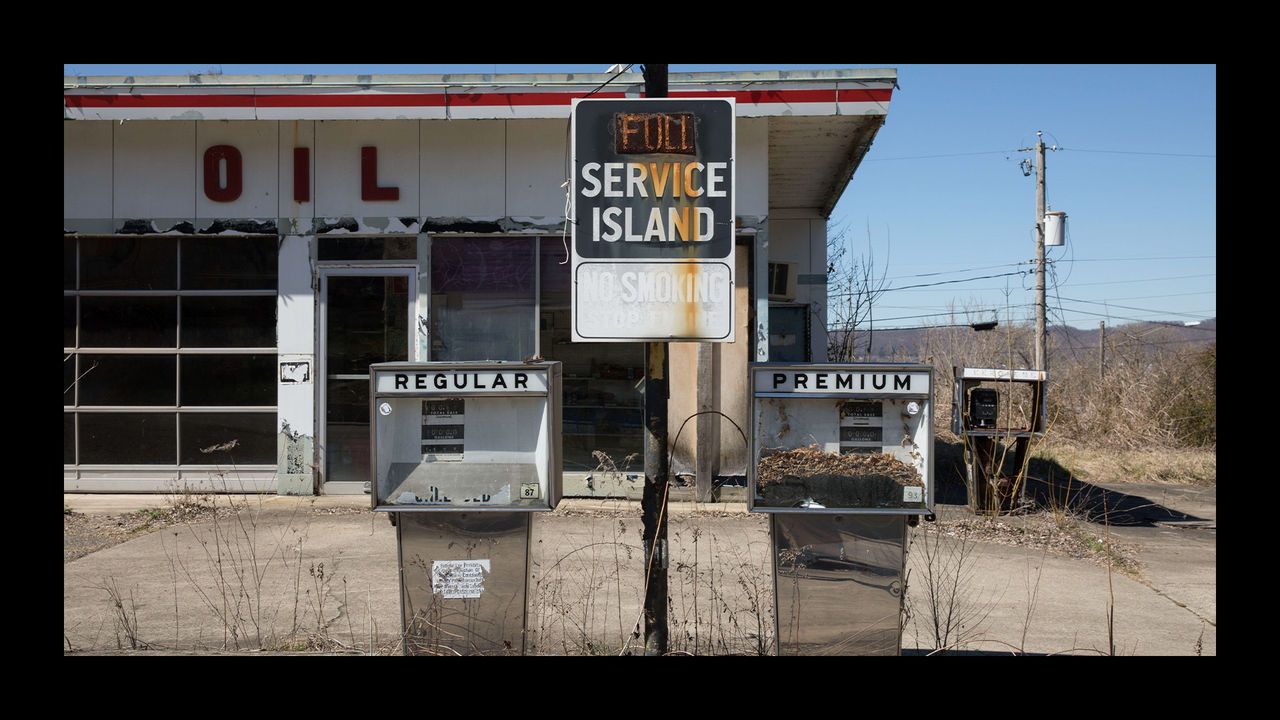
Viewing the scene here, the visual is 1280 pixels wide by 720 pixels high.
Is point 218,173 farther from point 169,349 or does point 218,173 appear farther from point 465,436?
point 465,436

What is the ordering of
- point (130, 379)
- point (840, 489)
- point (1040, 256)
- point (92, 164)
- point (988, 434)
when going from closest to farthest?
point (840, 489)
point (988, 434)
point (92, 164)
point (130, 379)
point (1040, 256)

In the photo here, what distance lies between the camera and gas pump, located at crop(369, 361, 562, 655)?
172 inches

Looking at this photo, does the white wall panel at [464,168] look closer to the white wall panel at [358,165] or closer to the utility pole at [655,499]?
the white wall panel at [358,165]

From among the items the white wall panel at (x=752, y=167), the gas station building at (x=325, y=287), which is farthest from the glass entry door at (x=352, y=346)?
the white wall panel at (x=752, y=167)

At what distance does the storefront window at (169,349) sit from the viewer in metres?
9.80

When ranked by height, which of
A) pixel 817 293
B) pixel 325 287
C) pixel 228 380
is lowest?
pixel 228 380

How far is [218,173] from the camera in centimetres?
963

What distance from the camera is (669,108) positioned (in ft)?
14.4

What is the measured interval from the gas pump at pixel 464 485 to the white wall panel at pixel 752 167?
545cm

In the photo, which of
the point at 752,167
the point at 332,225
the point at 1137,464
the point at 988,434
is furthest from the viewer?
the point at 1137,464

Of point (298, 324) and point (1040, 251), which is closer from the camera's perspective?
point (298, 324)

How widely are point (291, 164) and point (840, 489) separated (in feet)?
23.8

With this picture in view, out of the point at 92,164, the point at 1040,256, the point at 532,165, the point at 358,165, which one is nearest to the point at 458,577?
the point at 532,165

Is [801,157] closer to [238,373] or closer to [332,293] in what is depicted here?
→ [332,293]
